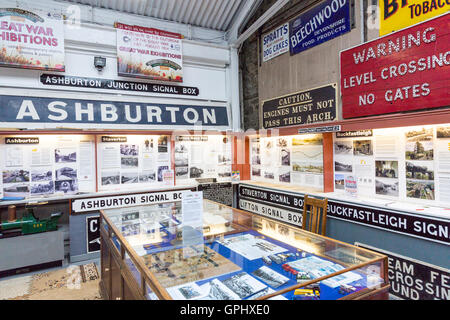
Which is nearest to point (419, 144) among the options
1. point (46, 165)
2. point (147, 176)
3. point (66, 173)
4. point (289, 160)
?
point (289, 160)

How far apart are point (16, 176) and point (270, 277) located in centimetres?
464

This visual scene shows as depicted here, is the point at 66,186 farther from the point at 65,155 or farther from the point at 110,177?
the point at 110,177

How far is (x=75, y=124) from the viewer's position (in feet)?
15.8

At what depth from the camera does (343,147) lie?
14.2ft

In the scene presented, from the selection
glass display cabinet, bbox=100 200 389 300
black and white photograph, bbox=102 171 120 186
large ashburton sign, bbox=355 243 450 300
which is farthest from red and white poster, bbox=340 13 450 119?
black and white photograph, bbox=102 171 120 186

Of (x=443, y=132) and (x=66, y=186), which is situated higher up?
(x=443, y=132)

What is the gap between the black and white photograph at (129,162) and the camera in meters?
5.35

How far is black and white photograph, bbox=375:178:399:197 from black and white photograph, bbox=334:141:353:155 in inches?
23.8

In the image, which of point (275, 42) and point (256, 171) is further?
point (256, 171)

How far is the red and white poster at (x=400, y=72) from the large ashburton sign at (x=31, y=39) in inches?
184

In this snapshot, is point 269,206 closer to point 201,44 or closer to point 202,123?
point 202,123

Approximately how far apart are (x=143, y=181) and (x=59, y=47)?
109 inches

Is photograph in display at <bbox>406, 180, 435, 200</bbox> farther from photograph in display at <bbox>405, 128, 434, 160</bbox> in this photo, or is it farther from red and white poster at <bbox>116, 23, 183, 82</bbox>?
red and white poster at <bbox>116, 23, 183, 82</bbox>
